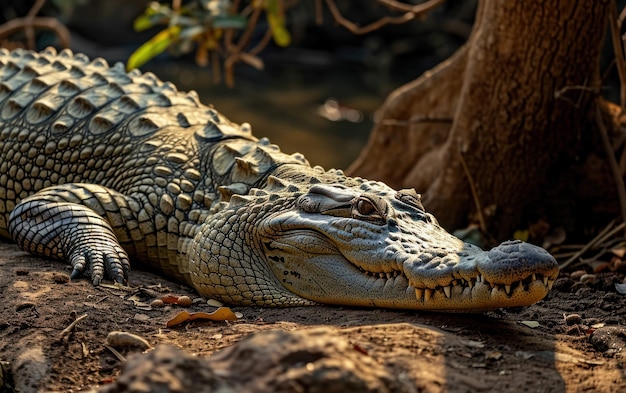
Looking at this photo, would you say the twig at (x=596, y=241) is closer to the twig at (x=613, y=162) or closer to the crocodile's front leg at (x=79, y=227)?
the twig at (x=613, y=162)

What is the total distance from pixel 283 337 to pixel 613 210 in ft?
12.9

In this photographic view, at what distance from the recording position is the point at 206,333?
136 inches

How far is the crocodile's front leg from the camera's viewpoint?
4.12 metres

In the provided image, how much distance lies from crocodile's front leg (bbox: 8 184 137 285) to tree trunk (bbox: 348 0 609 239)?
232 cm

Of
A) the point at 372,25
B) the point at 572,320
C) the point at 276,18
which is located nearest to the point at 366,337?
the point at 572,320

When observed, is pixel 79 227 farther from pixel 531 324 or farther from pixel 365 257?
pixel 531 324

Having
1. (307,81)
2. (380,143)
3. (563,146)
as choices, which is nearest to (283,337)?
(563,146)

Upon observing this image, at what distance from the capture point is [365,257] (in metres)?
3.63

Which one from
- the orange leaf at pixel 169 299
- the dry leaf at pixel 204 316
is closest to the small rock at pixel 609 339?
the dry leaf at pixel 204 316

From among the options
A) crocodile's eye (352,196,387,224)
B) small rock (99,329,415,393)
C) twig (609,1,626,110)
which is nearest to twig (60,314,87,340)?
small rock (99,329,415,393)

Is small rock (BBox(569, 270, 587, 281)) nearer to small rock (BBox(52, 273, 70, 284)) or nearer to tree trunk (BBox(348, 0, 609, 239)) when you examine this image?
tree trunk (BBox(348, 0, 609, 239))

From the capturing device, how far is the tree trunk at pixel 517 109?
5.22 meters

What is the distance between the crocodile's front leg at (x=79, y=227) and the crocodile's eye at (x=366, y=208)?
121cm

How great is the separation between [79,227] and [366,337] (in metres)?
1.88
